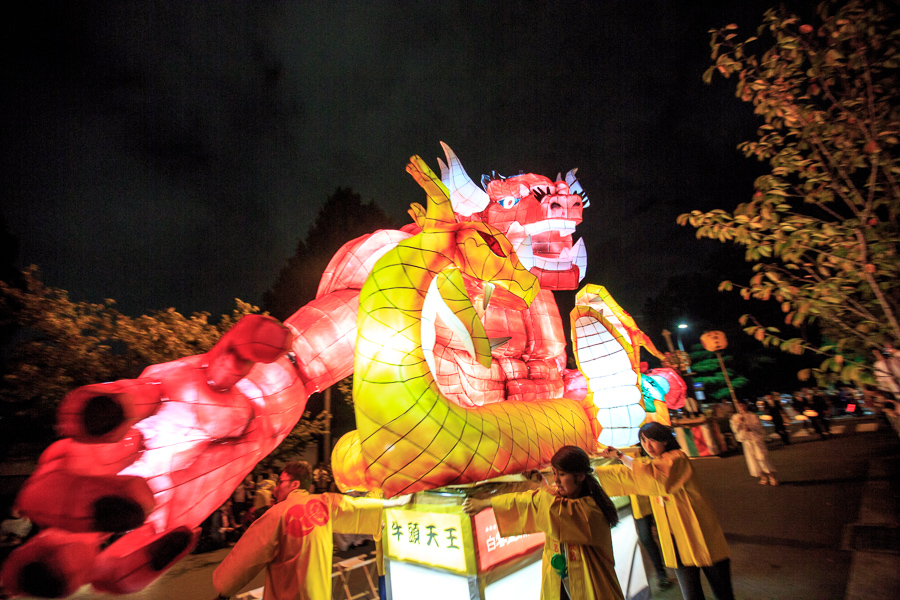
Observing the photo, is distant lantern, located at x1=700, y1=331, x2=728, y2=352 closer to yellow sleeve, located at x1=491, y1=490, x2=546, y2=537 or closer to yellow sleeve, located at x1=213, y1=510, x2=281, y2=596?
yellow sleeve, located at x1=491, y1=490, x2=546, y2=537

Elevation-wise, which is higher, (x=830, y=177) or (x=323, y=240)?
(x=323, y=240)

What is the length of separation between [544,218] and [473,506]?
13.2 ft

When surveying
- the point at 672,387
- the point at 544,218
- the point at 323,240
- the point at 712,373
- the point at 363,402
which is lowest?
the point at 363,402

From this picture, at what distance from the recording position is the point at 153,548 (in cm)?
246

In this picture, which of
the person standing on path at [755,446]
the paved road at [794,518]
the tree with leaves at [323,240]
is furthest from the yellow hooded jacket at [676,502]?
the tree with leaves at [323,240]

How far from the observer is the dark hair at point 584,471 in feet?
8.86

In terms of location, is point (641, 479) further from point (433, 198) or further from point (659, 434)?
point (433, 198)

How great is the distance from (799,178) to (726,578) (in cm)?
351

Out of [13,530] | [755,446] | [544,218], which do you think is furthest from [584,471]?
[13,530]

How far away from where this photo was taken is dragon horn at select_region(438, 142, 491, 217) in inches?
202

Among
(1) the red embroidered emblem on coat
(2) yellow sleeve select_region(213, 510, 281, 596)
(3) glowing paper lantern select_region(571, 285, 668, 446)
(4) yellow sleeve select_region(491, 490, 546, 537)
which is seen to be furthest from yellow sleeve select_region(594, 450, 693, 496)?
(2) yellow sleeve select_region(213, 510, 281, 596)

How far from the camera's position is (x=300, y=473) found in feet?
11.3

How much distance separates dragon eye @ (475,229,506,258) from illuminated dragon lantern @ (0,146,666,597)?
14mm

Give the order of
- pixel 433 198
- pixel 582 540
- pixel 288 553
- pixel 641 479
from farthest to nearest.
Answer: pixel 433 198
pixel 641 479
pixel 288 553
pixel 582 540
